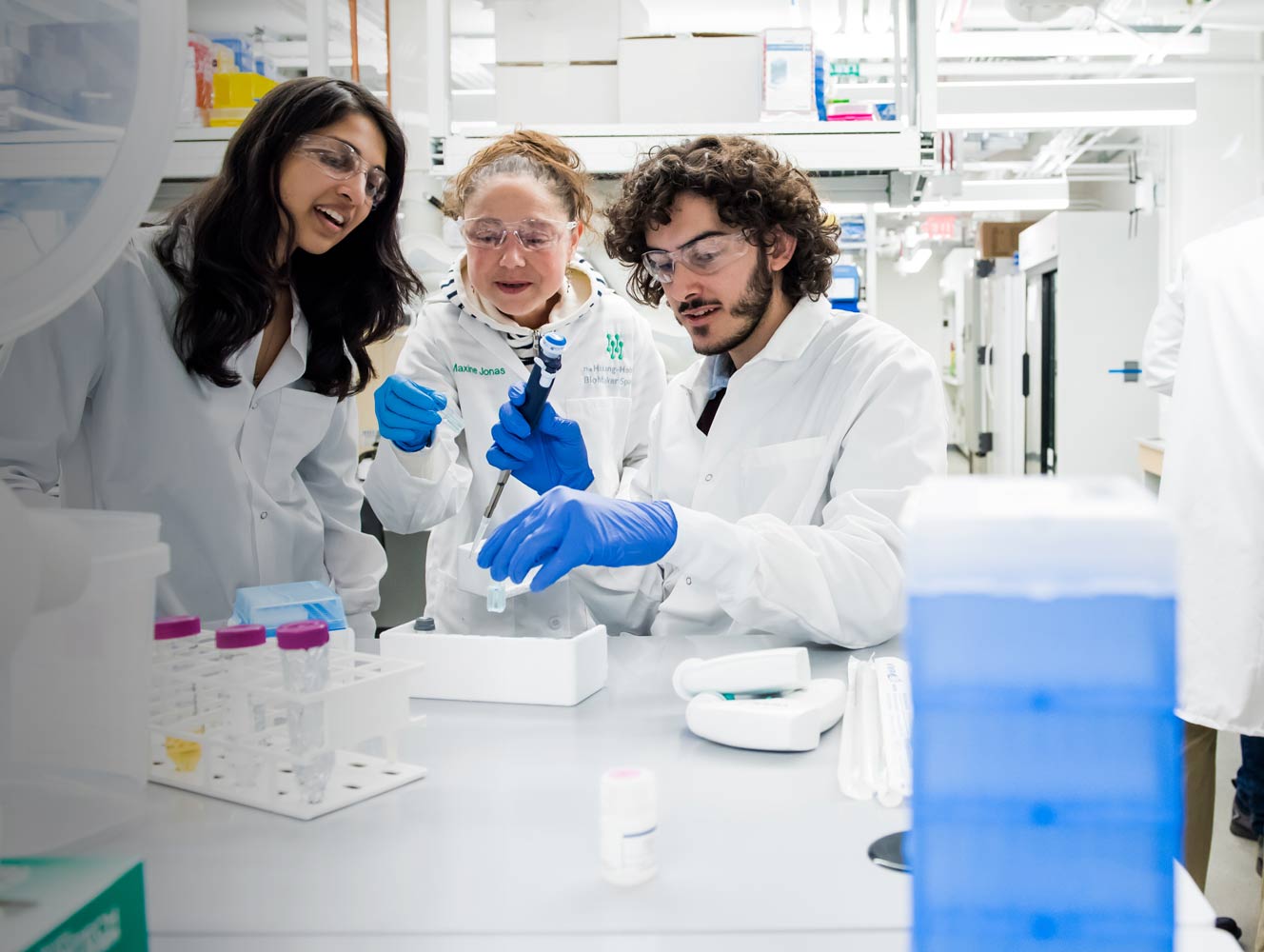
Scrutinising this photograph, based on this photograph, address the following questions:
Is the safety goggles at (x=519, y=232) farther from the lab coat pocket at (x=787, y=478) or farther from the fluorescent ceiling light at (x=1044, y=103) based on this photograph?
the fluorescent ceiling light at (x=1044, y=103)

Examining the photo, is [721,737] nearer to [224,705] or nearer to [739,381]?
[224,705]

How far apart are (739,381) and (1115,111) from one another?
3262 millimetres

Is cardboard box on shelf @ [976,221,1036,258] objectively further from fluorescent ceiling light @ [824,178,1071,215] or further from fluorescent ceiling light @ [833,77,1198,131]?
fluorescent ceiling light @ [833,77,1198,131]

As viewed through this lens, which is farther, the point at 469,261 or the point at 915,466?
the point at 469,261

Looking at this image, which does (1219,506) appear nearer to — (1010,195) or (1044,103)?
(1044,103)

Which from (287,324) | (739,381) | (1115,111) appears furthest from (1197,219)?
(287,324)

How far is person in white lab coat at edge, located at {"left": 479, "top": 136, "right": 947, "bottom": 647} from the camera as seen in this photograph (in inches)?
55.5

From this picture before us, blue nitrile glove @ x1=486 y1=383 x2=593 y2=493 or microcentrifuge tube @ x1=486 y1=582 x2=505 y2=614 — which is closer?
microcentrifuge tube @ x1=486 y1=582 x2=505 y2=614

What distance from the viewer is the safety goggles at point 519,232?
2.06 m

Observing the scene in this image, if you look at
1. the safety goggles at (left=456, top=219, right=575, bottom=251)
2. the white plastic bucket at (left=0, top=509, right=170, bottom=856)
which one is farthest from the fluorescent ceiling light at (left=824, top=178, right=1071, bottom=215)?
the white plastic bucket at (left=0, top=509, right=170, bottom=856)

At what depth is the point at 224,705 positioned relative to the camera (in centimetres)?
101

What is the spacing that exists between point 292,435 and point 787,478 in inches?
36.7

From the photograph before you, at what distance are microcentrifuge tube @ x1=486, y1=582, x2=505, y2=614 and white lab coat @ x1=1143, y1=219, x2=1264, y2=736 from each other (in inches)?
61.4

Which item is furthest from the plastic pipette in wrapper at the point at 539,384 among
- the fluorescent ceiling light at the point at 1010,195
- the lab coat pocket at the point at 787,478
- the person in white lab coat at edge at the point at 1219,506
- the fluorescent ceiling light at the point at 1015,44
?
the fluorescent ceiling light at the point at 1010,195
